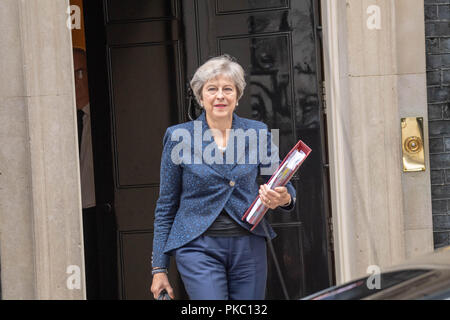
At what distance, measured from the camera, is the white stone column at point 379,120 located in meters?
4.73

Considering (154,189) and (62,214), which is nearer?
(62,214)

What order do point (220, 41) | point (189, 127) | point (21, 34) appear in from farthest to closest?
point (220, 41) < point (21, 34) < point (189, 127)

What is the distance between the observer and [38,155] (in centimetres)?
477

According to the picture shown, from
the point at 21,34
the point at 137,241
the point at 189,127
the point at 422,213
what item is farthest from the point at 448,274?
the point at 137,241

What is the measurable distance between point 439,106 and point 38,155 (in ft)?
9.76

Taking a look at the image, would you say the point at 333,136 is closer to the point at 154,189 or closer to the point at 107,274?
the point at 154,189

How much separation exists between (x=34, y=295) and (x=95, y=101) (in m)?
1.71

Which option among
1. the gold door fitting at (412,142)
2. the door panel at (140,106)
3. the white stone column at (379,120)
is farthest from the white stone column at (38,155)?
the gold door fitting at (412,142)

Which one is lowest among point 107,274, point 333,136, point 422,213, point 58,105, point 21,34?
point 107,274

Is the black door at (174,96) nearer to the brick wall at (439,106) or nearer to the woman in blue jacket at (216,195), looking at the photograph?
the brick wall at (439,106)

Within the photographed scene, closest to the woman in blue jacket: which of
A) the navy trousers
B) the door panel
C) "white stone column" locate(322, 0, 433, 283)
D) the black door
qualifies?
the navy trousers

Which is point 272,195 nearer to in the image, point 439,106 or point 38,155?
point 38,155

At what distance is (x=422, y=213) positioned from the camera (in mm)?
4840

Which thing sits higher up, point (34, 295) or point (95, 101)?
point (95, 101)
